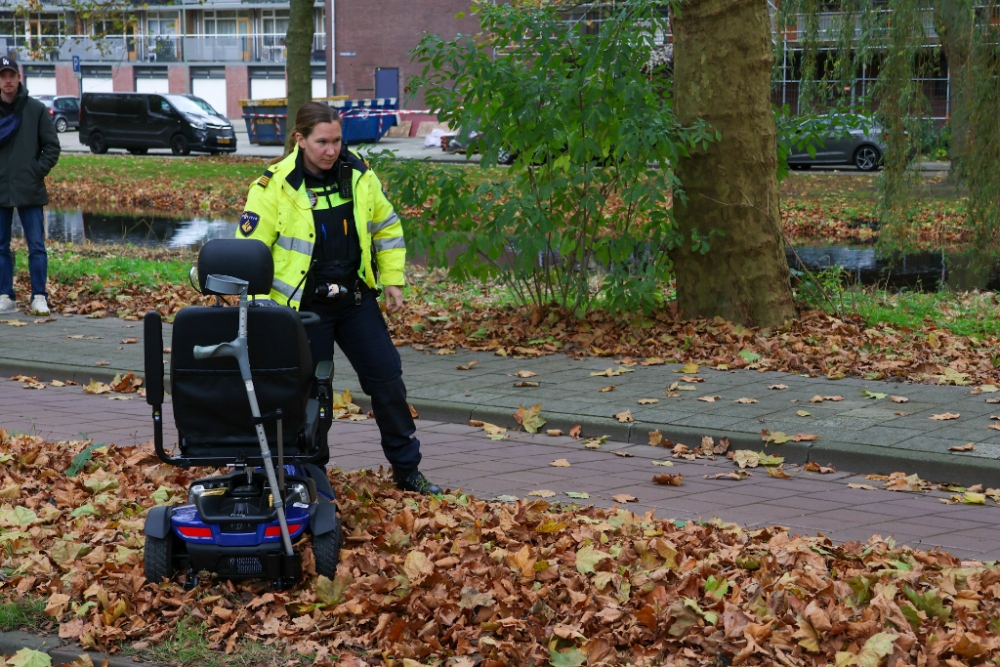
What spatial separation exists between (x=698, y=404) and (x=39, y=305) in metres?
6.64

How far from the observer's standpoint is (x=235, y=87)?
2778 inches

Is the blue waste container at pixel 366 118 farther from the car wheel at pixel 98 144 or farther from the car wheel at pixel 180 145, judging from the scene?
the car wheel at pixel 98 144

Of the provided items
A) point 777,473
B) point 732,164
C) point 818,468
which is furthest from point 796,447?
point 732,164

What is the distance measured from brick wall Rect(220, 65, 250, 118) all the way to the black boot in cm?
6623

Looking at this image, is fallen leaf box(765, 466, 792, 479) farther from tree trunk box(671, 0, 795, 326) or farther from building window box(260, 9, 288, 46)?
building window box(260, 9, 288, 46)

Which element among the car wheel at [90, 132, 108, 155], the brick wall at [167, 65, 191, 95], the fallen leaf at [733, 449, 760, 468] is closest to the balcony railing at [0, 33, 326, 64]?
Answer: the brick wall at [167, 65, 191, 95]

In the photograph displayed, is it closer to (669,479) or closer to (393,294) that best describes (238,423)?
(393,294)

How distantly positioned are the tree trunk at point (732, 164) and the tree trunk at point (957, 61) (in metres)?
3.94

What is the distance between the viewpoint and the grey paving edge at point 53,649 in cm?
421

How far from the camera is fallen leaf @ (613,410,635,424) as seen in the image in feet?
A: 24.3

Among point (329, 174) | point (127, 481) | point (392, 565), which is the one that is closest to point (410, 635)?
point (392, 565)

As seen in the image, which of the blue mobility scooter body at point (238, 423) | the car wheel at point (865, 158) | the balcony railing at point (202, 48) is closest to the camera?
the blue mobility scooter body at point (238, 423)

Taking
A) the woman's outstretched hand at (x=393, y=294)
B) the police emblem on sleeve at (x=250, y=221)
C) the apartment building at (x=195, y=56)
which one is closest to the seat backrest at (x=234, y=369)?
the police emblem on sleeve at (x=250, y=221)

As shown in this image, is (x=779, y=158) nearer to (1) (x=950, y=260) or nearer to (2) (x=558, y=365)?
(2) (x=558, y=365)
